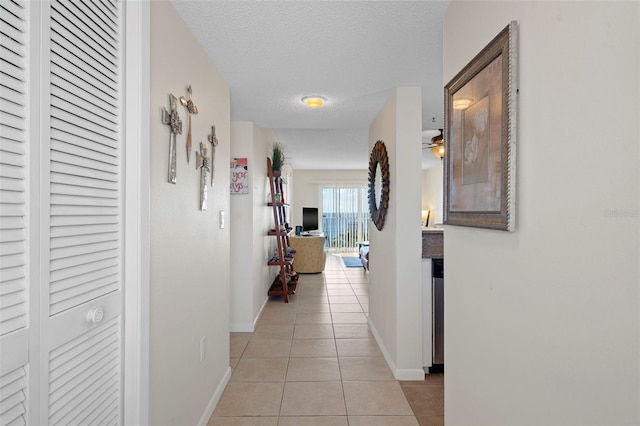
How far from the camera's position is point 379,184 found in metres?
3.34

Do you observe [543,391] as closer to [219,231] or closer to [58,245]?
[58,245]

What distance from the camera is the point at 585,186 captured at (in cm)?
77

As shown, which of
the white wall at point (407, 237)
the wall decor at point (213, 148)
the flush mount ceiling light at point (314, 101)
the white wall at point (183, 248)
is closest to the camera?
the white wall at point (183, 248)

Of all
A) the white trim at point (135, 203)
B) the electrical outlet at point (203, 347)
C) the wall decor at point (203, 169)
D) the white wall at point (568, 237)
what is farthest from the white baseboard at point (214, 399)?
the white wall at point (568, 237)

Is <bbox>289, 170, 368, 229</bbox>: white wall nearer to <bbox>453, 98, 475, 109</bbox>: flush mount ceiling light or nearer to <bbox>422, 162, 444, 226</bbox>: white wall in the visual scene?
<bbox>422, 162, 444, 226</bbox>: white wall

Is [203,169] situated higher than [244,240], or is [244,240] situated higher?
[203,169]

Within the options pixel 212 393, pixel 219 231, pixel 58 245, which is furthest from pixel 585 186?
pixel 212 393

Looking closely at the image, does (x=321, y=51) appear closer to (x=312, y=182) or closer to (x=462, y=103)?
(x=462, y=103)

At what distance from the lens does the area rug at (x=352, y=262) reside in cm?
783

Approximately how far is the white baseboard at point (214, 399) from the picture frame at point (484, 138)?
1808 mm

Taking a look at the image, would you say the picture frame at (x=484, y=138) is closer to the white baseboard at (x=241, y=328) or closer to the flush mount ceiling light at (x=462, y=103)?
the flush mount ceiling light at (x=462, y=103)

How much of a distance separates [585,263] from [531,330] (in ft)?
0.99

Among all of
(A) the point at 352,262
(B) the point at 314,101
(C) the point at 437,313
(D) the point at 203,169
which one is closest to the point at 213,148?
(D) the point at 203,169

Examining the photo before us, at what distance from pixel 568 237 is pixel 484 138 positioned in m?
0.50
